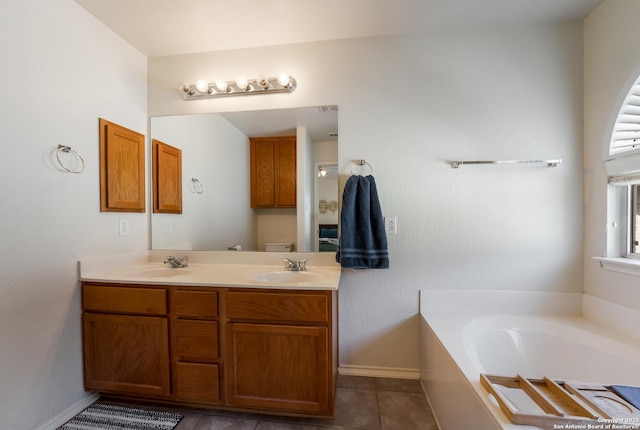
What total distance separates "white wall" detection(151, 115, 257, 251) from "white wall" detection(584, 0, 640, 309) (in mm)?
2172

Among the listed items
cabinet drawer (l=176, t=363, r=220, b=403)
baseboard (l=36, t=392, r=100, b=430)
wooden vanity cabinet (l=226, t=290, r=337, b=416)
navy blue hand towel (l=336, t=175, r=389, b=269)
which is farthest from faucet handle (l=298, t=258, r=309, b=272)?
baseboard (l=36, t=392, r=100, b=430)

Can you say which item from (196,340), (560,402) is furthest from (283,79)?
(560,402)

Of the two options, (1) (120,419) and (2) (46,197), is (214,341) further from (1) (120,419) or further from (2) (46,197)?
(2) (46,197)

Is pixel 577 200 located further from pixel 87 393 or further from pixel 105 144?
pixel 87 393

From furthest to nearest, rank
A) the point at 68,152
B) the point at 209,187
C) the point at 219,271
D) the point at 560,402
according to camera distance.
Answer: the point at 209,187, the point at 219,271, the point at 68,152, the point at 560,402

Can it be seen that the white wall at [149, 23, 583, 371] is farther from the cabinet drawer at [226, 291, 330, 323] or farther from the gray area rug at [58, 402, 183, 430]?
the gray area rug at [58, 402, 183, 430]

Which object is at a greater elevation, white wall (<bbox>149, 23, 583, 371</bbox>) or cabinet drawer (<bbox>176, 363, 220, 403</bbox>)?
white wall (<bbox>149, 23, 583, 371</bbox>)

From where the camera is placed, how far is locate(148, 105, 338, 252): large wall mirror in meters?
1.70

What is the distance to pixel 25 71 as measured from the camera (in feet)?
3.84

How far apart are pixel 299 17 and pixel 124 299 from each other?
197cm

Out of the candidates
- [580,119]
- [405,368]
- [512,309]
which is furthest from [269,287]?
[580,119]

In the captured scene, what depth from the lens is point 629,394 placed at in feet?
2.88

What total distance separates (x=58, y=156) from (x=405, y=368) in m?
2.46

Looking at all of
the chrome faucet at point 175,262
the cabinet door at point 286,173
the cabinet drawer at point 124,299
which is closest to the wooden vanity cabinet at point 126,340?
the cabinet drawer at point 124,299
